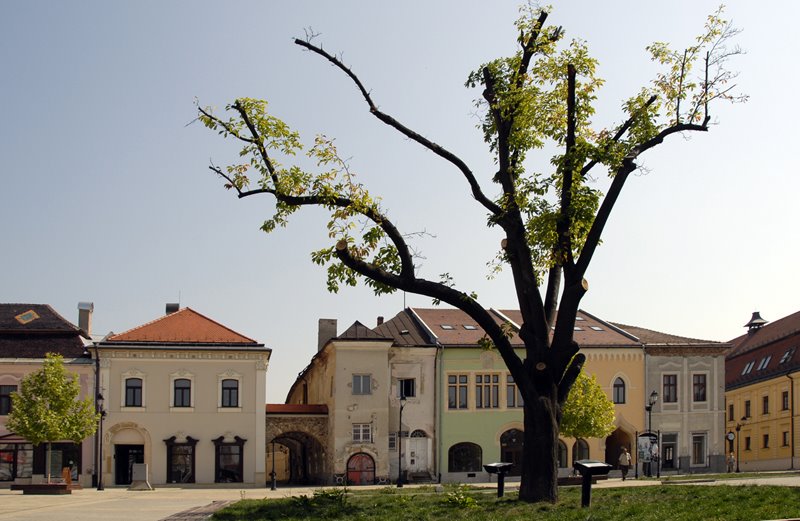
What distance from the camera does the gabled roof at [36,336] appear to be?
153 feet

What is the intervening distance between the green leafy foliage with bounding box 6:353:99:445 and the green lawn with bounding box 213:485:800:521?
2201 centimetres

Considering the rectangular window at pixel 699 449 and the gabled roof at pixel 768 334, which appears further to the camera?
the gabled roof at pixel 768 334

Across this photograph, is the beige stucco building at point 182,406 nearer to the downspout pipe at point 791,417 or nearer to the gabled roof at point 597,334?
the gabled roof at point 597,334

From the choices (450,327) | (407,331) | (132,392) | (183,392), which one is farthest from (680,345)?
(132,392)

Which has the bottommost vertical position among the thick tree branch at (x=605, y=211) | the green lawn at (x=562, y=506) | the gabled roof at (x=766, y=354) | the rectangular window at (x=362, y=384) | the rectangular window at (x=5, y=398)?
the green lawn at (x=562, y=506)

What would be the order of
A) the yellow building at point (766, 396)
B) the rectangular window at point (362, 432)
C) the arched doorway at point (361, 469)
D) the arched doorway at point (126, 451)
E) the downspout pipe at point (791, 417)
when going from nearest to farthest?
the arched doorway at point (126, 451), the arched doorway at point (361, 469), the rectangular window at point (362, 432), the downspout pipe at point (791, 417), the yellow building at point (766, 396)

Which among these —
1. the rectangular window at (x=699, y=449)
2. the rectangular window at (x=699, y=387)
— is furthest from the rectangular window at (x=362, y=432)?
the rectangular window at (x=699, y=387)

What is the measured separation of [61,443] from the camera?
150ft

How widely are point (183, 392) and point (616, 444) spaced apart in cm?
2065

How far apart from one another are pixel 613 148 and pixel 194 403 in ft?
103

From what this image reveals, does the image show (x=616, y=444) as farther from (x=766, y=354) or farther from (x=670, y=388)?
(x=766, y=354)

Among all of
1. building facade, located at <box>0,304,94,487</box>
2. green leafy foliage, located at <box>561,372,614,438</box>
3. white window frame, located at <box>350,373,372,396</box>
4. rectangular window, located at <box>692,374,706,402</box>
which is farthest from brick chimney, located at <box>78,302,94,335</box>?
rectangular window, located at <box>692,374,706,402</box>

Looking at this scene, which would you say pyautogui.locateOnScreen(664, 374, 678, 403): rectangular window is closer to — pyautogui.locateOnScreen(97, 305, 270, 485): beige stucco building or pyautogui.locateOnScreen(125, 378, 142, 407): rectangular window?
pyautogui.locateOnScreen(97, 305, 270, 485): beige stucco building

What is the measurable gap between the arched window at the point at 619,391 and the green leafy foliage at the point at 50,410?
2402 cm
